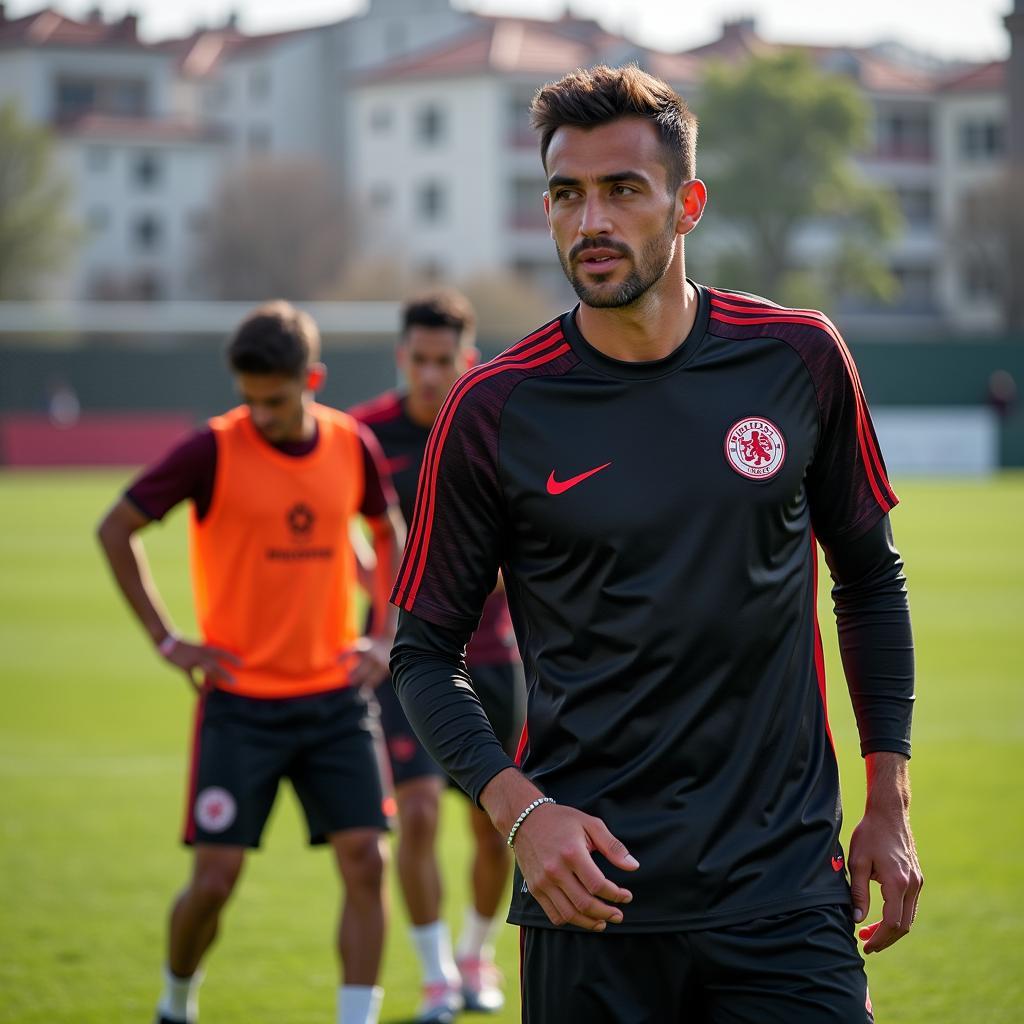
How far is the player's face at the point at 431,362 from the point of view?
6.79m

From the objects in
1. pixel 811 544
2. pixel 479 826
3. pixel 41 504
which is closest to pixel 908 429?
pixel 41 504

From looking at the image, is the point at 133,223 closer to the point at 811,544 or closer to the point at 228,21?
the point at 228,21

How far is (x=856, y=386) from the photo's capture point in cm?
323

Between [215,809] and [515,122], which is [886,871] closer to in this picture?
[215,809]

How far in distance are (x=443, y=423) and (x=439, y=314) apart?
3729 mm

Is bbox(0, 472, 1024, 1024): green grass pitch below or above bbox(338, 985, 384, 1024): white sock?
below

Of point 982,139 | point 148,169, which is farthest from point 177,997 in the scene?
point 148,169

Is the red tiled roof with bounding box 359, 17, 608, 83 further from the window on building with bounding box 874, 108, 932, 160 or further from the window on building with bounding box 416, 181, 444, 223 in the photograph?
the window on building with bounding box 874, 108, 932, 160

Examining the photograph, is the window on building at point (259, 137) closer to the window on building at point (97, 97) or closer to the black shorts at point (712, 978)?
the window on building at point (97, 97)

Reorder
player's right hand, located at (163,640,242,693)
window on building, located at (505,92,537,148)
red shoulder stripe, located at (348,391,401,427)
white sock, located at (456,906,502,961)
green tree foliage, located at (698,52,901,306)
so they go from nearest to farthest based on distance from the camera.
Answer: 1. player's right hand, located at (163,640,242,693)
2. white sock, located at (456,906,502,961)
3. red shoulder stripe, located at (348,391,401,427)
4. green tree foliage, located at (698,52,901,306)
5. window on building, located at (505,92,537,148)

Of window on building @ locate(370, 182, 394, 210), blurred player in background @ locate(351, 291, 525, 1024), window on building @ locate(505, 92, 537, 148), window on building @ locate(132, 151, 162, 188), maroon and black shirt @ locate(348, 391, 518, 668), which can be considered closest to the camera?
blurred player in background @ locate(351, 291, 525, 1024)

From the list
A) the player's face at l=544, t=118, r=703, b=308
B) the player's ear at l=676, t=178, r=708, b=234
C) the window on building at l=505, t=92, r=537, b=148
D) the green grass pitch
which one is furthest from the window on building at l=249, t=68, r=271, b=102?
the player's face at l=544, t=118, r=703, b=308

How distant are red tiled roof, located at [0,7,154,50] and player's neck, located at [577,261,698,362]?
3401 inches

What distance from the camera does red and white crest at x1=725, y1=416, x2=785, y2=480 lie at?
3055 millimetres
